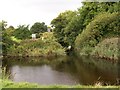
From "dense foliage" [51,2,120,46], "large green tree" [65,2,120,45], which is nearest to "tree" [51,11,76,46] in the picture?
"dense foliage" [51,2,120,46]

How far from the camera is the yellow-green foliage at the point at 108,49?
16.0 m

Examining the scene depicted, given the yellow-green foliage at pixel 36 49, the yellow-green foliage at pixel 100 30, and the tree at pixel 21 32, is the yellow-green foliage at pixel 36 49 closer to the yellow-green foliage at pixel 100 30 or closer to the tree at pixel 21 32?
the tree at pixel 21 32

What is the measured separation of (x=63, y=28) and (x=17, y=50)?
700 centimetres

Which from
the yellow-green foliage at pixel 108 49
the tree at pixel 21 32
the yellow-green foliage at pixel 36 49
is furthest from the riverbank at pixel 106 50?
the tree at pixel 21 32

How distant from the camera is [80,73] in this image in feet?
39.2

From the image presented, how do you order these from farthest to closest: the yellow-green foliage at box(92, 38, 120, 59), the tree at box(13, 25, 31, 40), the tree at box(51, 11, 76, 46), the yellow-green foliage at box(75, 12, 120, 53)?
the tree at box(51, 11, 76, 46), the tree at box(13, 25, 31, 40), the yellow-green foliage at box(75, 12, 120, 53), the yellow-green foliage at box(92, 38, 120, 59)

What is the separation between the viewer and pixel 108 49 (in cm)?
1688

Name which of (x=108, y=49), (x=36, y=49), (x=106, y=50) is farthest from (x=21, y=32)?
(x=108, y=49)

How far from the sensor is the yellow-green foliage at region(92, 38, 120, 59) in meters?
16.0

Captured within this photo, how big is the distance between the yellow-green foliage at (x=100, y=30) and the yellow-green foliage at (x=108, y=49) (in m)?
0.93

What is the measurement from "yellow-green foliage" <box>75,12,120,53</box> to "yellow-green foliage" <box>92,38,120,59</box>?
93 centimetres

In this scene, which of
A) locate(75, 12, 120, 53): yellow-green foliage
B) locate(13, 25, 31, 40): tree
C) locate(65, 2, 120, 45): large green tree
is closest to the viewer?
locate(75, 12, 120, 53): yellow-green foliage

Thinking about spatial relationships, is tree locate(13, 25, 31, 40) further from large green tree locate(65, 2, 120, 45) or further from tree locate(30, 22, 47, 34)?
large green tree locate(65, 2, 120, 45)

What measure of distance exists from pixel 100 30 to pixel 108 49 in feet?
10.4
